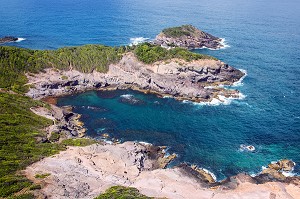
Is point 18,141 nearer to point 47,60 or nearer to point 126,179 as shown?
point 126,179

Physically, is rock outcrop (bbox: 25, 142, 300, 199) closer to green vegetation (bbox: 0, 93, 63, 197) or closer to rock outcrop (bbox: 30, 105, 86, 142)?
green vegetation (bbox: 0, 93, 63, 197)

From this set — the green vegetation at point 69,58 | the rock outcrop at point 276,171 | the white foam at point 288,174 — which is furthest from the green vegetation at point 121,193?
the green vegetation at point 69,58

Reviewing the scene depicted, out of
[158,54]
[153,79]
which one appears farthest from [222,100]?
[158,54]

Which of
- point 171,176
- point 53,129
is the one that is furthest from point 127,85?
point 171,176

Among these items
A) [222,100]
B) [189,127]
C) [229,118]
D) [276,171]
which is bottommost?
[276,171]

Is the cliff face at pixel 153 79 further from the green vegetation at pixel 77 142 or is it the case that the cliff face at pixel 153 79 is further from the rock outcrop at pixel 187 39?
the rock outcrop at pixel 187 39

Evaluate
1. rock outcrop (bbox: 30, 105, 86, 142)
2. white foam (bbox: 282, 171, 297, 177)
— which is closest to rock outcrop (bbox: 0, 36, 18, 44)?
rock outcrop (bbox: 30, 105, 86, 142)
